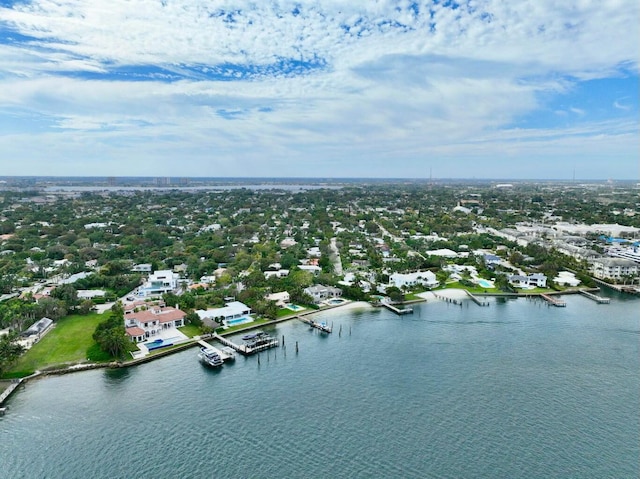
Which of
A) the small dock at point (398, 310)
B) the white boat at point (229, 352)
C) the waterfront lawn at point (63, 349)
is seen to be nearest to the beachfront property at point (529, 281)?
the small dock at point (398, 310)

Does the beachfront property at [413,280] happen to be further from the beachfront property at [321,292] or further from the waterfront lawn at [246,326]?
the waterfront lawn at [246,326]

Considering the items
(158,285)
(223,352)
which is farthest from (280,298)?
(158,285)

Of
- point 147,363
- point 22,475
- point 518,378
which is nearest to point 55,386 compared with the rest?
point 147,363

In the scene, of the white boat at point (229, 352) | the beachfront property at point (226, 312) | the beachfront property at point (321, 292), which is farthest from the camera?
the beachfront property at point (321, 292)

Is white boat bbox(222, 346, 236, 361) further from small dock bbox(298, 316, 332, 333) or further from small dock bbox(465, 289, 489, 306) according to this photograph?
small dock bbox(465, 289, 489, 306)

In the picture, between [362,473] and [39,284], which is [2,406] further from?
[39,284]

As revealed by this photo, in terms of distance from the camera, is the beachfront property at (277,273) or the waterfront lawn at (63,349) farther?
the beachfront property at (277,273)

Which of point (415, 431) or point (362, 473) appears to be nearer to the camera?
point (362, 473)
